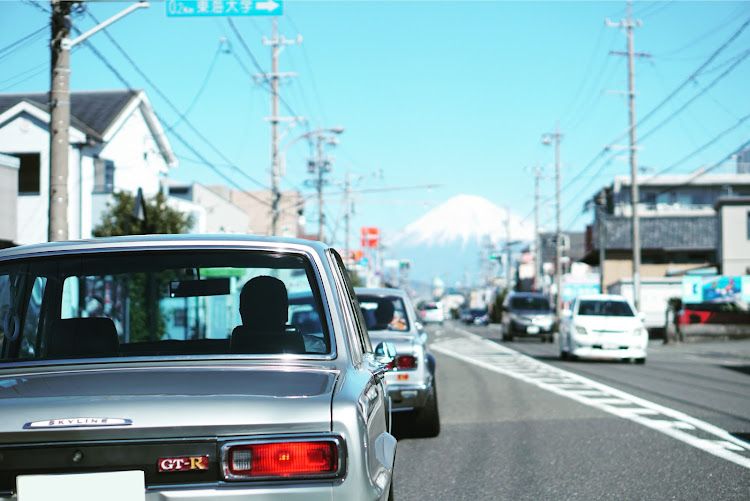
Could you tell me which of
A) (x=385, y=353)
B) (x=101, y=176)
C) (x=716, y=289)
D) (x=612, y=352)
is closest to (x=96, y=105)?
(x=101, y=176)

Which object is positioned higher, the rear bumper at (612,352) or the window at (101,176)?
the window at (101,176)

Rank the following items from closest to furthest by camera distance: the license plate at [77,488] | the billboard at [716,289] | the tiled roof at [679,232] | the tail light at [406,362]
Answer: the license plate at [77,488] < the tail light at [406,362] < the billboard at [716,289] < the tiled roof at [679,232]

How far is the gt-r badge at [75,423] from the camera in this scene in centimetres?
279

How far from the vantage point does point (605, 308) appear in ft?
74.4

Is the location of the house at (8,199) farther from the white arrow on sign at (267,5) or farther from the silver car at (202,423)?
the silver car at (202,423)

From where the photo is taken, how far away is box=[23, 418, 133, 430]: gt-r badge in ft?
9.16

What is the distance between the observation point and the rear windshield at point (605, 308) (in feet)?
73.8

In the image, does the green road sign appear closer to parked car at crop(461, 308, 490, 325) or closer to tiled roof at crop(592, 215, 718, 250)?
tiled roof at crop(592, 215, 718, 250)

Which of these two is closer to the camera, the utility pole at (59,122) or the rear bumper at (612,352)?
the utility pole at (59,122)

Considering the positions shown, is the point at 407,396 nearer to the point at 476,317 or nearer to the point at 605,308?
the point at 605,308

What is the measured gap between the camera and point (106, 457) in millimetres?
2816

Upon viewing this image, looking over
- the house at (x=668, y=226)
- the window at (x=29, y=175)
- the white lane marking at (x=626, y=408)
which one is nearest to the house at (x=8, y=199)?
the window at (x=29, y=175)

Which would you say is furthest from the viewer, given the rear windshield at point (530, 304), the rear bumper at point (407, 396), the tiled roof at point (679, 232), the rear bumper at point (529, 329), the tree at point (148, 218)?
the tiled roof at point (679, 232)

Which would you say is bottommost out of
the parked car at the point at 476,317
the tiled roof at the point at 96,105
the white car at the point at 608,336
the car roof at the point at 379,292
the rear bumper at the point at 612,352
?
the parked car at the point at 476,317
